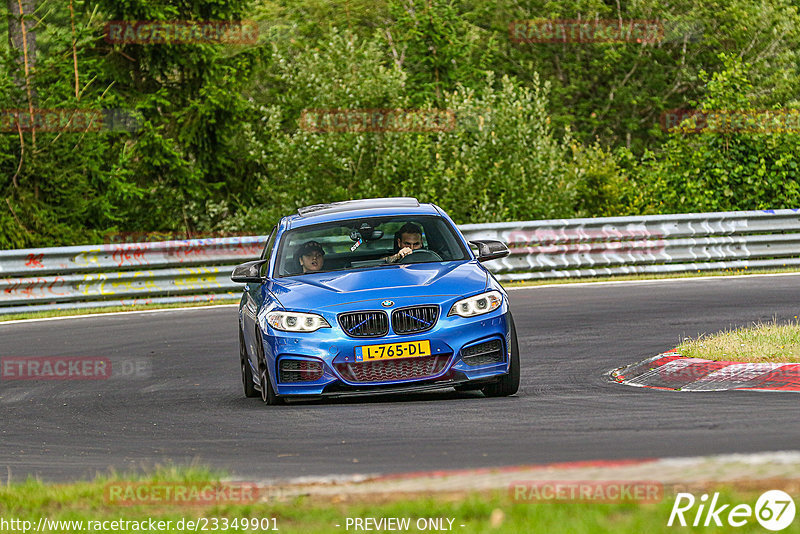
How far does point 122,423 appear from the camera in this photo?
9766 mm

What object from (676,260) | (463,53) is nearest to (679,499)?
(676,260)

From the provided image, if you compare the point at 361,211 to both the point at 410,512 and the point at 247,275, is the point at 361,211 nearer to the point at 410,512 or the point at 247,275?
the point at 247,275

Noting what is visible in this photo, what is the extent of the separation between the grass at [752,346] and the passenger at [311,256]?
3202 millimetres

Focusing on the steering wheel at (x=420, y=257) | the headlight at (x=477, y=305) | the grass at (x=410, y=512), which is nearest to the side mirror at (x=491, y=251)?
the steering wheel at (x=420, y=257)

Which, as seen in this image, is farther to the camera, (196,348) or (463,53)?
(463,53)

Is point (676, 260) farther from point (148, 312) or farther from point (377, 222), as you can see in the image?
point (377, 222)

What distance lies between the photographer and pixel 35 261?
19.7 meters

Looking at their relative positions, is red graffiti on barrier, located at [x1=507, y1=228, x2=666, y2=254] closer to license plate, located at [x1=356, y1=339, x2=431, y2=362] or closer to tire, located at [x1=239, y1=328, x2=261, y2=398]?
tire, located at [x1=239, y1=328, x2=261, y2=398]

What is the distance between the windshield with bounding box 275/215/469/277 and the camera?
1092 centimetres

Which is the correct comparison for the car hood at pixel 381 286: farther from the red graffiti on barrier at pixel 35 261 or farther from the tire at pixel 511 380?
the red graffiti on barrier at pixel 35 261

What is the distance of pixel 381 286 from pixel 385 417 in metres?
1.29

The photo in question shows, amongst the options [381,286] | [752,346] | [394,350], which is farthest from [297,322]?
[752,346]

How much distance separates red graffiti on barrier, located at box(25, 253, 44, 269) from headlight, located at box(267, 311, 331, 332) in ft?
35.0

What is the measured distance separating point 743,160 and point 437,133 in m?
6.76
